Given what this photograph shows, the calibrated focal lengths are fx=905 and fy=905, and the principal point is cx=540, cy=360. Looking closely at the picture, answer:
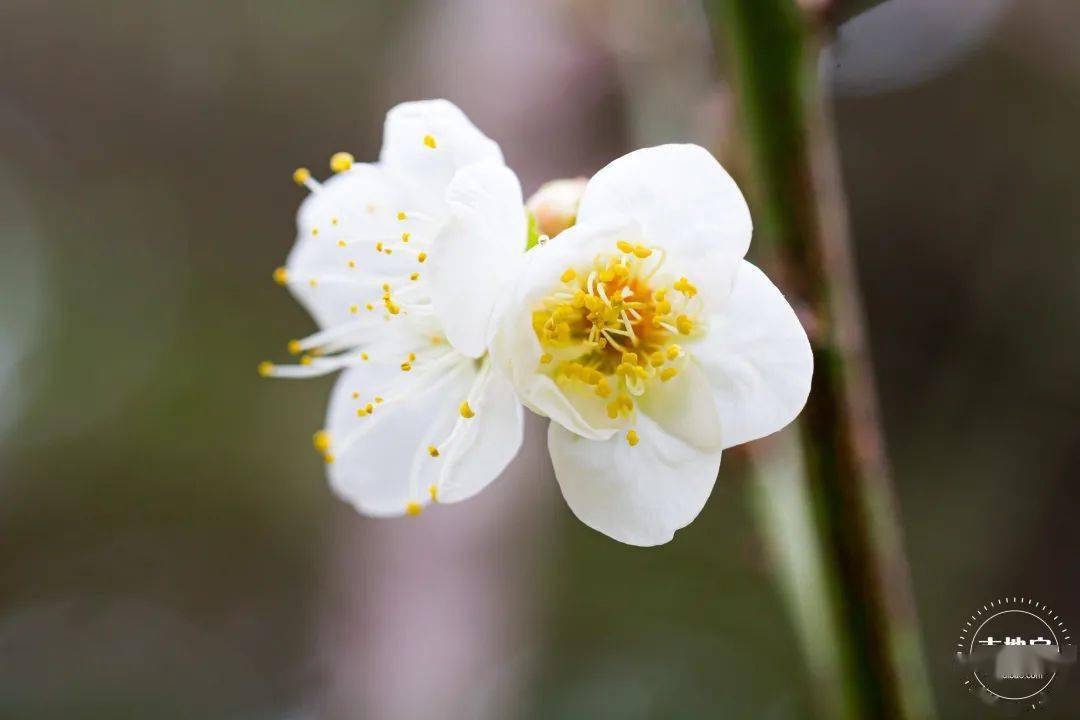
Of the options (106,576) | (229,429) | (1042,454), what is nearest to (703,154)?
(1042,454)

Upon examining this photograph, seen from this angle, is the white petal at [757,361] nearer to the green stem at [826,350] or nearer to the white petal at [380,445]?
the green stem at [826,350]

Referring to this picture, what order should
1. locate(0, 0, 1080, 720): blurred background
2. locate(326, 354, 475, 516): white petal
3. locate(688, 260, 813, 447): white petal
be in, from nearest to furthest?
locate(688, 260, 813, 447): white petal → locate(326, 354, 475, 516): white petal → locate(0, 0, 1080, 720): blurred background

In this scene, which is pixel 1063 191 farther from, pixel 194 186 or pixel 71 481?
pixel 71 481


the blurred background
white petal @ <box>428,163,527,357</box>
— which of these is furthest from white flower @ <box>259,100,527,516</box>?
the blurred background

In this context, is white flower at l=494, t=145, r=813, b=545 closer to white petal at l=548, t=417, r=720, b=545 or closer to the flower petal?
white petal at l=548, t=417, r=720, b=545

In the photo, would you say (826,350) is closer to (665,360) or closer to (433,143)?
(665,360)

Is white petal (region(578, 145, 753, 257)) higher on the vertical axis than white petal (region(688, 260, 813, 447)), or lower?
higher
